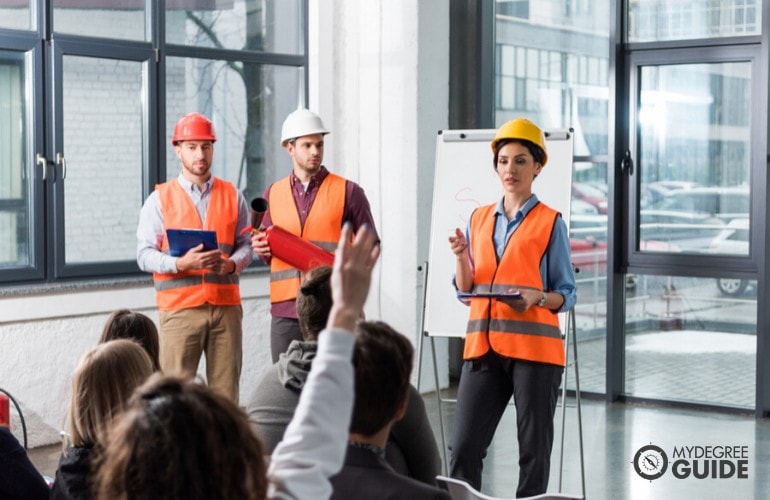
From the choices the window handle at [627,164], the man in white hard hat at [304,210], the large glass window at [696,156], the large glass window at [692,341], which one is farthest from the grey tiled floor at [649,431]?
the man in white hard hat at [304,210]

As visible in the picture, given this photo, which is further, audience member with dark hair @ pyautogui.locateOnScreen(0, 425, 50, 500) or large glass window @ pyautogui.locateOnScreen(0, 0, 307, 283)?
large glass window @ pyautogui.locateOnScreen(0, 0, 307, 283)

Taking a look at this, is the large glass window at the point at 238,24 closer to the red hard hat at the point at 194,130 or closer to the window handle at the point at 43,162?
the window handle at the point at 43,162

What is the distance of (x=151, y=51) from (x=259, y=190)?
3.57 ft

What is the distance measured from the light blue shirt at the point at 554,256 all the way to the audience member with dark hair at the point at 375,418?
1.86 m

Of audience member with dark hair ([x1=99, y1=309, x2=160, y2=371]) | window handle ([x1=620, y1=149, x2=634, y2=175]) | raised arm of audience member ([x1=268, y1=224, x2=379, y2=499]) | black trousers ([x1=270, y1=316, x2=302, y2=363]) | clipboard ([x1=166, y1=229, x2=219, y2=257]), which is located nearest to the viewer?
raised arm of audience member ([x1=268, y1=224, x2=379, y2=499])

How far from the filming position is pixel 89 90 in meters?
5.63

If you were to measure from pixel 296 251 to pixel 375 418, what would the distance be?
2.64 metres

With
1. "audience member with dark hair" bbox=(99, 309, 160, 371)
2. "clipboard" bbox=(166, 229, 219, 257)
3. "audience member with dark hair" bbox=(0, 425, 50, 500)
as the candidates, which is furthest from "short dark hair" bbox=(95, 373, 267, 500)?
"clipboard" bbox=(166, 229, 219, 257)

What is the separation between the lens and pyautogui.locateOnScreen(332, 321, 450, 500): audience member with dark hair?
184cm

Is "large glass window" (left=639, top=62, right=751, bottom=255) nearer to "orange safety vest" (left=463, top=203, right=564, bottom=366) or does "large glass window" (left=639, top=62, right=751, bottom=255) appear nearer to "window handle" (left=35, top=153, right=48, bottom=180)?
"orange safety vest" (left=463, top=203, right=564, bottom=366)

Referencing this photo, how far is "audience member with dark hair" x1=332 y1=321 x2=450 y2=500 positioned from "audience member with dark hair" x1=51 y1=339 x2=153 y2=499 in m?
0.60

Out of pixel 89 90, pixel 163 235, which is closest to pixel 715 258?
pixel 163 235

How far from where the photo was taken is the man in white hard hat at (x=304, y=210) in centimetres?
475

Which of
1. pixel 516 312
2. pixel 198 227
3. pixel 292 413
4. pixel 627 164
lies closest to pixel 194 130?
pixel 198 227
